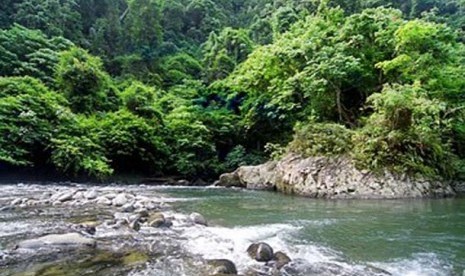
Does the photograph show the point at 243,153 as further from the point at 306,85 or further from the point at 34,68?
the point at 34,68

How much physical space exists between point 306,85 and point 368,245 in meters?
12.2

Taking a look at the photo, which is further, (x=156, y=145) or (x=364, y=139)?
(x=156, y=145)

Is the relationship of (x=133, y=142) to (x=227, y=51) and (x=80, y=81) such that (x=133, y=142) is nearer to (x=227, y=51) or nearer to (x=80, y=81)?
(x=80, y=81)

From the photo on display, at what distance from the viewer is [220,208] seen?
11.1m

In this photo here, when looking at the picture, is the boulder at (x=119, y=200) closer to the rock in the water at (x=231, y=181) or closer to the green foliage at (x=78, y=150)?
the green foliage at (x=78, y=150)

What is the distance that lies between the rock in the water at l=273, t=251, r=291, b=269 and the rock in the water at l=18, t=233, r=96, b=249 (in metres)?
2.61

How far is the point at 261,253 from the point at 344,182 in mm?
8740

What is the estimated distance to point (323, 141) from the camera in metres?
15.4

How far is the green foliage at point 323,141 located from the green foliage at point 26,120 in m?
10.1

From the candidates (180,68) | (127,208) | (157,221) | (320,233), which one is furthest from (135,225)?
(180,68)

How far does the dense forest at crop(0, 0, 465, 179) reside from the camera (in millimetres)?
15000

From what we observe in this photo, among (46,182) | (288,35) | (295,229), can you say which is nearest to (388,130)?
(295,229)

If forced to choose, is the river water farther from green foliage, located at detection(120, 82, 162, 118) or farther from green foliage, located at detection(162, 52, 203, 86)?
green foliage, located at detection(162, 52, 203, 86)

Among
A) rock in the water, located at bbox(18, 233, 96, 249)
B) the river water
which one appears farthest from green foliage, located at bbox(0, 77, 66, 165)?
rock in the water, located at bbox(18, 233, 96, 249)
